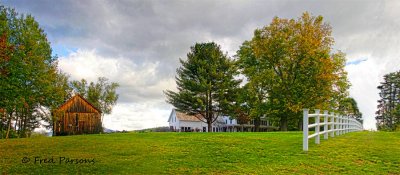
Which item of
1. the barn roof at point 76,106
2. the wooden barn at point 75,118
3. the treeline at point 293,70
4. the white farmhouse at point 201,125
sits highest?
the treeline at point 293,70

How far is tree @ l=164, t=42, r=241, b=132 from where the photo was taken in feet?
149

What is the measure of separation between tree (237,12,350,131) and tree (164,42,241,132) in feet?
31.6

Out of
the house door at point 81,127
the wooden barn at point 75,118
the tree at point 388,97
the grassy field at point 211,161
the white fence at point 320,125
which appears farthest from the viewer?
the tree at point 388,97

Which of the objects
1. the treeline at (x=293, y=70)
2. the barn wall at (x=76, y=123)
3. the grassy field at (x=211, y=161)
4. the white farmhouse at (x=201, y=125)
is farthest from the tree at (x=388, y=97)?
the grassy field at (x=211, y=161)

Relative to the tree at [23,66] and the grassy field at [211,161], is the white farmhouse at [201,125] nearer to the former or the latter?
the tree at [23,66]

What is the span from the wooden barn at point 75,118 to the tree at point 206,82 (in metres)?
11.2

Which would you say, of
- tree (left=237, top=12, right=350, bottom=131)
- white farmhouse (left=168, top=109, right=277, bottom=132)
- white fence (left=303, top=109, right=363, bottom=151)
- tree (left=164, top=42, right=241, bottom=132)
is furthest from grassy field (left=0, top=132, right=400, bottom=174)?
white farmhouse (left=168, top=109, right=277, bottom=132)

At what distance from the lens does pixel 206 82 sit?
44.9 m

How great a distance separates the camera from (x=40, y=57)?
3681 cm

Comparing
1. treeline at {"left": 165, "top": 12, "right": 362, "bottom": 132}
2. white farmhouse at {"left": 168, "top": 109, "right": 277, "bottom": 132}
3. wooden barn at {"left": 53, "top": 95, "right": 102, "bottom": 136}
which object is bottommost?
white farmhouse at {"left": 168, "top": 109, "right": 277, "bottom": 132}

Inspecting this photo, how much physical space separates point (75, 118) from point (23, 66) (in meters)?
12.7

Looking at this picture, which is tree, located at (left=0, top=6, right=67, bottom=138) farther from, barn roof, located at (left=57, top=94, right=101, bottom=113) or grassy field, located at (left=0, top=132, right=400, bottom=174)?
grassy field, located at (left=0, top=132, right=400, bottom=174)

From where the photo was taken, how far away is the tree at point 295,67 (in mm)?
32750

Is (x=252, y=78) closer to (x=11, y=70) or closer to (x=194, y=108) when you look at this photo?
(x=194, y=108)
